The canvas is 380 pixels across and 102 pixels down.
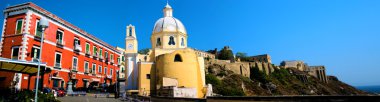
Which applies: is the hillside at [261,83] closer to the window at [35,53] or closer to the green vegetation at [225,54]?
the green vegetation at [225,54]

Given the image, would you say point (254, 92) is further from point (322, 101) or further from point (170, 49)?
point (322, 101)

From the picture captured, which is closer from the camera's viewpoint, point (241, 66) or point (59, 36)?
point (59, 36)

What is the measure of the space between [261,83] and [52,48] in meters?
62.5

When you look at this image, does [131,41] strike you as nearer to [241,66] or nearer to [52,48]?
[52,48]

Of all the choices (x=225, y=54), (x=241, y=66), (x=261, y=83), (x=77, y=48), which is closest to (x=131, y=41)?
(x=77, y=48)

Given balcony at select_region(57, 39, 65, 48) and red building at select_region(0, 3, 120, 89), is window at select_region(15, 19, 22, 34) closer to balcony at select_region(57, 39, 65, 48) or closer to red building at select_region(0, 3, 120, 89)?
red building at select_region(0, 3, 120, 89)

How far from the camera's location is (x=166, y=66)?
3272cm

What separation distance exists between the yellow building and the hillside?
2334cm

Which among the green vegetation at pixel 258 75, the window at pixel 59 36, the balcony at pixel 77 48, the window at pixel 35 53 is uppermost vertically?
the window at pixel 59 36

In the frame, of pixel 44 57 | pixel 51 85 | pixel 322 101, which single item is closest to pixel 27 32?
pixel 44 57

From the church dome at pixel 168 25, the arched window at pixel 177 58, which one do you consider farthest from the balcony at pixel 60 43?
the church dome at pixel 168 25

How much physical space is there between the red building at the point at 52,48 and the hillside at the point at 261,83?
30.3 meters

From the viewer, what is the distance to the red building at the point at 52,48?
24547 mm

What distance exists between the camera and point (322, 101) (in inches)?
353
